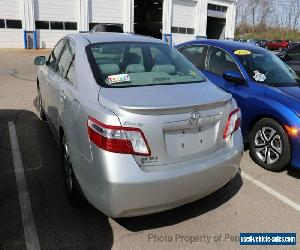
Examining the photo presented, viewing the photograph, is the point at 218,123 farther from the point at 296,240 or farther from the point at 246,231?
the point at 296,240

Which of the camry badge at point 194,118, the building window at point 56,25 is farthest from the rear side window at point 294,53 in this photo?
the building window at point 56,25

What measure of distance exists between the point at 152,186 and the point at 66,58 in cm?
218

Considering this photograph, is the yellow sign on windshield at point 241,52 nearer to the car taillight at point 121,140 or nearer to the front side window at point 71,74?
the front side window at point 71,74

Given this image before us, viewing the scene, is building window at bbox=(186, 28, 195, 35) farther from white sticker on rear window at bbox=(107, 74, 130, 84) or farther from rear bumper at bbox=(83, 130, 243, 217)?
rear bumper at bbox=(83, 130, 243, 217)

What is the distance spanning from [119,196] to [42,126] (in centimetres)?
388

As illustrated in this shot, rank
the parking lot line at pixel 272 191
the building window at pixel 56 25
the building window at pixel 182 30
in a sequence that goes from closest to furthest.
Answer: the parking lot line at pixel 272 191, the building window at pixel 56 25, the building window at pixel 182 30

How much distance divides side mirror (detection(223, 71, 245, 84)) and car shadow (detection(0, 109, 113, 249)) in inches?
108

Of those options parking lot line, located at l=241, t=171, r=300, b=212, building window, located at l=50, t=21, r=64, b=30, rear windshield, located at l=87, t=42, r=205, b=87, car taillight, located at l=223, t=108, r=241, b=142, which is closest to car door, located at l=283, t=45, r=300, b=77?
parking lot line, located at l=241, t=171, r=300, b=212

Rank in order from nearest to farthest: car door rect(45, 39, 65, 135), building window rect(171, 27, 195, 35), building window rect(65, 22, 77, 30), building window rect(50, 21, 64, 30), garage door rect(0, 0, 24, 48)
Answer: car door rect(45, 39, 65, 135)
garage door rect(0, 0, 24, 48)
building window rect(50, 21, 64, 30)
building window rect(65, 22, 77, 30)
building window rect(171, 27, 195, 35)

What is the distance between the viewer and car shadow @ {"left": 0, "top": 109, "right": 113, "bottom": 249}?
3109mm

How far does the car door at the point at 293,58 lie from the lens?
29.0ft

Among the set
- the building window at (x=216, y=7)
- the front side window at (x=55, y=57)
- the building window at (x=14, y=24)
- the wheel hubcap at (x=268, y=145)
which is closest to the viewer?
the wheel hubcap at (x=268, y=145)

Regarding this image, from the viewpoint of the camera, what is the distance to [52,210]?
3561mm

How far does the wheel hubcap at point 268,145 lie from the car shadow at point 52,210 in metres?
2.50
